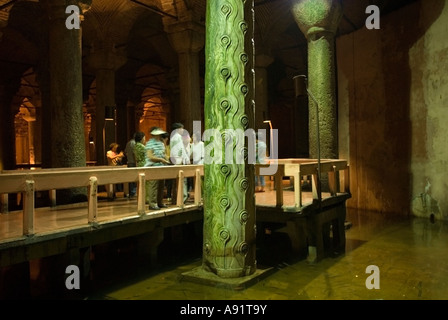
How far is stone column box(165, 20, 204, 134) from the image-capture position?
12.2 meters

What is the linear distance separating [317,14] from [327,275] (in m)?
5.90

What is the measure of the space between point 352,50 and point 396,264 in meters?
7.50

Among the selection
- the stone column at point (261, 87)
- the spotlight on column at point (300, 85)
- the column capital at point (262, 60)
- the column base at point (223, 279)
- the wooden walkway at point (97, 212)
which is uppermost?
the column capital at point (262, 60)

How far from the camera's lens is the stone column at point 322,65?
9.23 metres

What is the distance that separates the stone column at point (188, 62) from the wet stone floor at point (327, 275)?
16.2ft

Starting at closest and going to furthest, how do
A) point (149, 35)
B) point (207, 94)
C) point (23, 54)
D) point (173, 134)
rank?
point (207, 94) → point (173, 134) → point (149, 35) → point (23, 54)

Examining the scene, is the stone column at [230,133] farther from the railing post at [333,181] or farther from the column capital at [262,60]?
the column capital at [262,60]

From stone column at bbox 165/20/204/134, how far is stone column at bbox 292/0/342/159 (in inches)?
153

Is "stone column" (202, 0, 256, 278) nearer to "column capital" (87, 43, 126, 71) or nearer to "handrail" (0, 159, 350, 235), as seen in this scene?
"handrail" (0, 159, 350, 235)

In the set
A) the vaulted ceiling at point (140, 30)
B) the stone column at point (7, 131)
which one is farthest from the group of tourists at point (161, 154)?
the stone column at point (7, 131)

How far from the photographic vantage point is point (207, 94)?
549cm

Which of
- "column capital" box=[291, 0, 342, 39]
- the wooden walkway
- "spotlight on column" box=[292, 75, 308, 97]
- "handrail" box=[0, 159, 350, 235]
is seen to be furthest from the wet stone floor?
"column capital" box=[291, 0, 342, 39]
